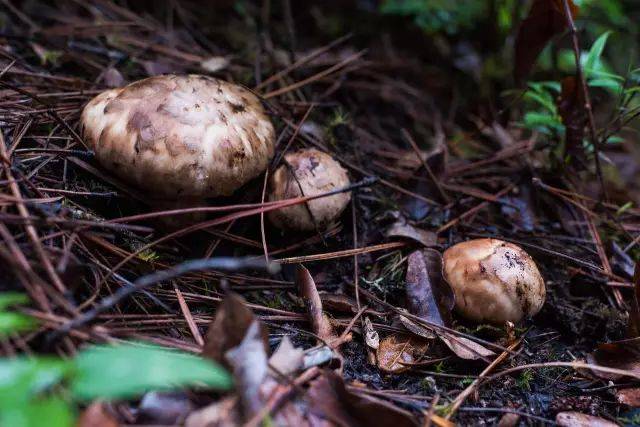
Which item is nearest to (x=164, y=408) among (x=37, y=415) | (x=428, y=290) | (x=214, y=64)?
(x=37, y=415)

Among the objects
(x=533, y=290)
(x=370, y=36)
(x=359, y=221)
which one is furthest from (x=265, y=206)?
(x=370, y=36)

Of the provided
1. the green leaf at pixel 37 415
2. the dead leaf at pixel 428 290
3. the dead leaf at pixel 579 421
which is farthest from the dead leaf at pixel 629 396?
the green leaf at pixel 37 415

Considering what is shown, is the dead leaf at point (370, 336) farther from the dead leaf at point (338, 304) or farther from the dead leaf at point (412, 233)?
the dead leaf at point (412, 233)

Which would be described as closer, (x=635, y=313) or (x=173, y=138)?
(x=173, y=138)

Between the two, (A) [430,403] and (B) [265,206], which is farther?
(B) [265,206]

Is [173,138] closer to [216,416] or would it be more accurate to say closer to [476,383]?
[216,416]

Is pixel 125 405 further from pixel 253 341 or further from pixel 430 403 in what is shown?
pixel 430 403
